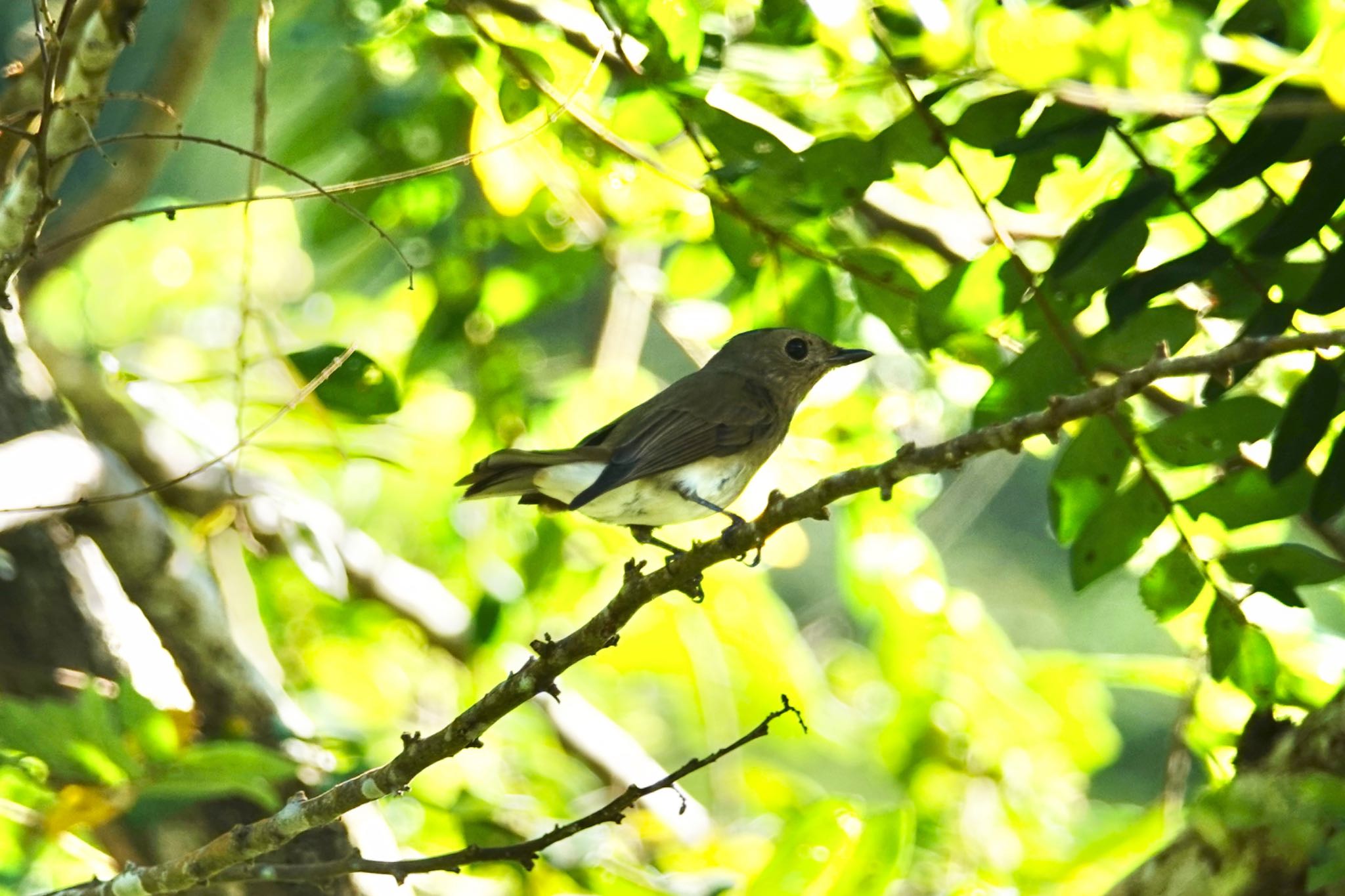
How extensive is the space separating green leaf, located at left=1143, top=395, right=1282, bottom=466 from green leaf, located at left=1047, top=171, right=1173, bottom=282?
14.7 inches

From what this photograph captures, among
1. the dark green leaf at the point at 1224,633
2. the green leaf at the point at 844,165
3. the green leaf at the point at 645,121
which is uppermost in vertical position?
the green leaf at the point at 645,121

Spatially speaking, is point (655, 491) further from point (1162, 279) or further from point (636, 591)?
point (1162, 279)

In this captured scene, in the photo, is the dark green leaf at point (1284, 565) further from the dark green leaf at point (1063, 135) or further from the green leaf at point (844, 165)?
the green leaf at point (844, 165)

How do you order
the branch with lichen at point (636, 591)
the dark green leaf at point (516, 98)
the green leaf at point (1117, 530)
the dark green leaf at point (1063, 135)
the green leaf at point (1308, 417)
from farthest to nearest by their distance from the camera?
the dark green leaf at point (516, 98)
the green leaf at point (1117, 530)
the dark green leaf at point (1063, 135)
the green leaf at point (1308, 417)
the branch with lichen at point (636, 591)

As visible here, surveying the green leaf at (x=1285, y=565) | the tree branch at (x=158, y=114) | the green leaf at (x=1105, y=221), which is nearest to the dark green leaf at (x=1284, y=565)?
the green leaf at (x=1285, y=565)

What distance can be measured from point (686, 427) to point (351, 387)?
99cm

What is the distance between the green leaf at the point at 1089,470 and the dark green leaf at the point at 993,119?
628 mm

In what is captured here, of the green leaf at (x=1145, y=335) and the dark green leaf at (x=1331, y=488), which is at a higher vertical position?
the green leaf at (x=1145, y=335)

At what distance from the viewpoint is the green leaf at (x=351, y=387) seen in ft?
10.4

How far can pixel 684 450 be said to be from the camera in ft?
12.3

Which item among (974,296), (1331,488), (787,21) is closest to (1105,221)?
(974,296)

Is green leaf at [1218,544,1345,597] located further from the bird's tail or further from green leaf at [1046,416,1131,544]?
the bird's tail

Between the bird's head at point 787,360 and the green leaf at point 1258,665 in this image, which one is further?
the bird's head at point 787,360

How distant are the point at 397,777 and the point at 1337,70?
1.94 meters
